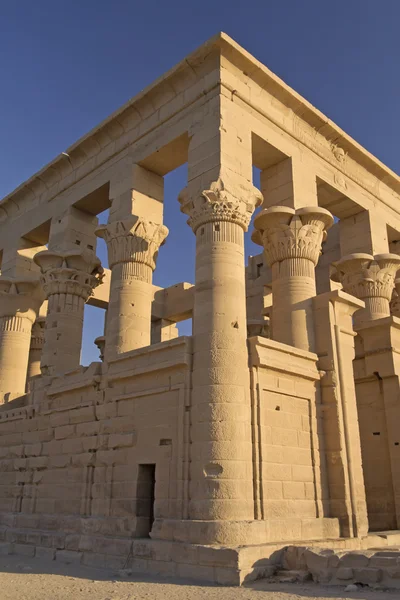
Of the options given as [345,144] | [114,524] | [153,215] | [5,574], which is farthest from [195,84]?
[5,574]

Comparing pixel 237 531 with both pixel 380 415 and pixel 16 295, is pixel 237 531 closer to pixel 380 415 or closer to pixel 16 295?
pixel 380 415

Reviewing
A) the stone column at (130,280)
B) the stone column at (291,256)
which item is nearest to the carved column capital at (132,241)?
the stone column at (130,280)

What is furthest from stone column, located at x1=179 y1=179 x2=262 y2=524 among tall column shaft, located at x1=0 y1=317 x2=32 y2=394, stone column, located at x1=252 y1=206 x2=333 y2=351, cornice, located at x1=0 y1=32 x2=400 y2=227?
tall column shaft, located at x1=0 y1=317 x2=32 y2=394

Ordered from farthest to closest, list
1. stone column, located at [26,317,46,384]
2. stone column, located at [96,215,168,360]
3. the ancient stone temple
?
stone column, located at [26,317,46,384] < stone column, located at [96,215,168,360] < the ancient stone temple

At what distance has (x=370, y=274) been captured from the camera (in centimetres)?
1555

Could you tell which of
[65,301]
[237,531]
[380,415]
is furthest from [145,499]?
[65,301]

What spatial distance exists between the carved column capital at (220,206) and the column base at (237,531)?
5584mm

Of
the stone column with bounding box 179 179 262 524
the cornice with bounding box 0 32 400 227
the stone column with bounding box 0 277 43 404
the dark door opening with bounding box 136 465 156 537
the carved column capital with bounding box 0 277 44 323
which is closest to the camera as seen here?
the stone column with bounding box 179 179 262 524

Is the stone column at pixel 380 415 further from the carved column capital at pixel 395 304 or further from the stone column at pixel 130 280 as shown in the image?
the stone column at pixel 130 280

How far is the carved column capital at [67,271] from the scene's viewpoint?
15.4 meters

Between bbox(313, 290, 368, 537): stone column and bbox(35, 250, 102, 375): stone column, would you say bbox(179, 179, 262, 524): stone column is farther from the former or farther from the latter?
bbox(35, 250, 102, 375): stone column

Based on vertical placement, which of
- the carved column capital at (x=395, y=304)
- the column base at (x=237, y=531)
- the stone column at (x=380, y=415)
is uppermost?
the carved column capital at (x=395, y=304)

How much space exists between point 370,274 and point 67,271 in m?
8.22

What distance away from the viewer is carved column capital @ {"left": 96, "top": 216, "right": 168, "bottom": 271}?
44.3 ft
